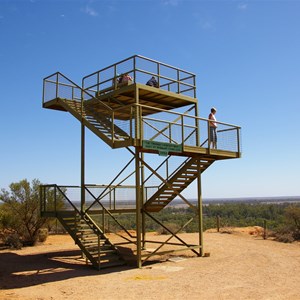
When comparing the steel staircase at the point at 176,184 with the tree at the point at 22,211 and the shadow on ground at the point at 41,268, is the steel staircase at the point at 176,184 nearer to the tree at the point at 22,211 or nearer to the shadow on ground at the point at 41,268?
the shadow on ground at the point at 41,268

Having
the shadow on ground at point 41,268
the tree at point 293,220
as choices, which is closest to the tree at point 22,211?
the shadow on ground at point 41,268

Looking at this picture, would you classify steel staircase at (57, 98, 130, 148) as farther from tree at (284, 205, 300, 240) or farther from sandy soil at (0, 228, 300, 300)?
tree at (284, 205, 300, 240)

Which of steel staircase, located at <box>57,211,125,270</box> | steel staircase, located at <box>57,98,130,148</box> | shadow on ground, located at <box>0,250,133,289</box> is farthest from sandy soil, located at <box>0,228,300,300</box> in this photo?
steel staircase, located at <box>57,98,130,148</box>

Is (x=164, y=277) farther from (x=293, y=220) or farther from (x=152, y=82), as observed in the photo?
(x=293, y=220)

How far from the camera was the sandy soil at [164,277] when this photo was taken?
35.6 feet

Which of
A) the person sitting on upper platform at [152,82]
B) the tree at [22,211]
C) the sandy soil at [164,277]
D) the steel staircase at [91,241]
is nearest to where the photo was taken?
the sandy soil at [164,277]

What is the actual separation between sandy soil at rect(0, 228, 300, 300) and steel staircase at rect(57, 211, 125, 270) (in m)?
0.54

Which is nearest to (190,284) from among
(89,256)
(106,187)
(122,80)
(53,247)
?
(89,256)

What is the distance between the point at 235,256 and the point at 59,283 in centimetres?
778

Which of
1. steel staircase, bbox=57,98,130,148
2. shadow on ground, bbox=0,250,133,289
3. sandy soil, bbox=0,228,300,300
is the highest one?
steel staircase, bbox=57,98,130,148

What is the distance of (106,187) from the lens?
1834 cm

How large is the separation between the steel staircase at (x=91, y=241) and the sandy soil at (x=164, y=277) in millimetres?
538

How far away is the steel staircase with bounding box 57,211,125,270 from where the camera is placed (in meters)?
15.3

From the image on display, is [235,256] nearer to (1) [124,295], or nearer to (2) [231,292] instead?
(2) [231,292]
